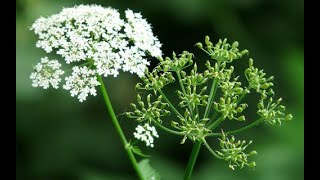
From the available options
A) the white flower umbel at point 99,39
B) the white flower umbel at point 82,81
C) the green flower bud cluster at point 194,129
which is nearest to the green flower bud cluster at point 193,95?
the green flower bud cluster at point 194,129

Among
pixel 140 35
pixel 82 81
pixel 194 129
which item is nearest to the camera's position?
pixel 194 129

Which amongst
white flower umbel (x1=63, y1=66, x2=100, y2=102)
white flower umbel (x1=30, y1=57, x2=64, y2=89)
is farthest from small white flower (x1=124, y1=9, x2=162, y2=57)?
white flower umbel (x1=30, y1=57, x2=64, y2=89)

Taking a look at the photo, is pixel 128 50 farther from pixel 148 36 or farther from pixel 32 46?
pixel 32 46

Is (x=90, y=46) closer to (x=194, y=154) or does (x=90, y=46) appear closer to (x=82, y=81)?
(x=82, y=81)

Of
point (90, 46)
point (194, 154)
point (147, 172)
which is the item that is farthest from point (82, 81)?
point (194, 154)

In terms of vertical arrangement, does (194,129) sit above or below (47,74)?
below

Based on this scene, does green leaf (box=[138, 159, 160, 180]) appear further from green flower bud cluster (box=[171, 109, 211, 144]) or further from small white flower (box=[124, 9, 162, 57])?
small white flower (box=[124, 9, 162, 57])

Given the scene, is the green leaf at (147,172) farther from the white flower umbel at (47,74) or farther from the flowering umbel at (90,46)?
the white flower umbel at (47,74)

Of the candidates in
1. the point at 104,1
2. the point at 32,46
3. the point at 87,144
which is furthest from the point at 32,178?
the point at 104,1

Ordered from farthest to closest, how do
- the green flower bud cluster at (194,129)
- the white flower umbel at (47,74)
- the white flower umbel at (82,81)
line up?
the white flower umbel at (47,74) → the white flower umbel at (82,81) → the green flower bud cluster at (194,129)
